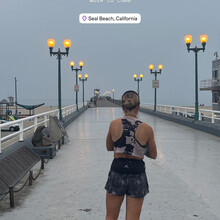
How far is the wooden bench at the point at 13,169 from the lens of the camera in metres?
5.06

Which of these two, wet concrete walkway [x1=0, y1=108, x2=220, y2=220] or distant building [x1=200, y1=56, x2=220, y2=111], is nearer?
wet concrete walkway [x1=0, y1=108, x2=220, y2=220]

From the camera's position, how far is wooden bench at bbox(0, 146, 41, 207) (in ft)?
16.6

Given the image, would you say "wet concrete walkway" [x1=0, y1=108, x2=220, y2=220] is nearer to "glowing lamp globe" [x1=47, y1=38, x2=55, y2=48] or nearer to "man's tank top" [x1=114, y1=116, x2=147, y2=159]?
"man's tank top" [x1=114, y1=116, x2=147, y2=159]

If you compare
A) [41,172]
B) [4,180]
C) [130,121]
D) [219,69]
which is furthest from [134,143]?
[219,69]

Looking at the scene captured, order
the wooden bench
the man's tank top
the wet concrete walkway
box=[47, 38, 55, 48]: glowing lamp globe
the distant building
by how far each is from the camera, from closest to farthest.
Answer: the man's tank top, the wet concrete walkway, the wooden bench, box=[47, 38, 55, 48]: glowing lamp globe, the distant building

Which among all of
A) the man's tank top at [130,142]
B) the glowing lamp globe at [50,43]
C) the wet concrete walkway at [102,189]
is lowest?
the wet concrete walkway at [102,189]

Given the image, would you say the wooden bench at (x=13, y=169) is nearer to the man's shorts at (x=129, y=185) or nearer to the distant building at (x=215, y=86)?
the man's shorts at (x=129, y=185)

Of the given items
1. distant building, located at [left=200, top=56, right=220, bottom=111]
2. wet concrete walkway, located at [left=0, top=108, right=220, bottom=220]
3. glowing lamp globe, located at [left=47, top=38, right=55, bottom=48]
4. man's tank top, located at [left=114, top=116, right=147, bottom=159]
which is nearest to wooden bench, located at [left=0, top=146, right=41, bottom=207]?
wet concrete walkway, located at [left=0, top=108, right=220, bottom=220]

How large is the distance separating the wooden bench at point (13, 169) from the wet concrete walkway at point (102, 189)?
13.0 inches

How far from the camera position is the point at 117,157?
294 centimetres

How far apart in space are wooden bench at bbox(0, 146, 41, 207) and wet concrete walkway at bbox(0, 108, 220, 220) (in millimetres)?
329

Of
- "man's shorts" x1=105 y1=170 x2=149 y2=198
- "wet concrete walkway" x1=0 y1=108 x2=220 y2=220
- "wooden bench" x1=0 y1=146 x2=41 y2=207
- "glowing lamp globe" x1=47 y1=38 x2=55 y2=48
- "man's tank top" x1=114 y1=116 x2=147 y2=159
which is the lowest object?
"wet concrete walkway" x1=0 y1=108 x2=220 y2=220

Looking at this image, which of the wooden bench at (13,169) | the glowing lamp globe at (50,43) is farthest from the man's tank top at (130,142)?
the glowing lamp globe at (50,43)

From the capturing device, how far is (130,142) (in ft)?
9.37
